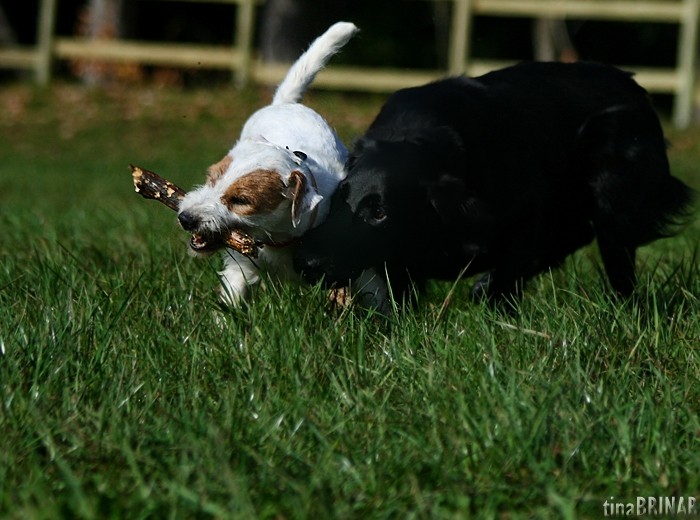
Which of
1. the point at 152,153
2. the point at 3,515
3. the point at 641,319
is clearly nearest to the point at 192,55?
the point at 152,153

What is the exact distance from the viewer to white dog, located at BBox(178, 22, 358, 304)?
3.55 m

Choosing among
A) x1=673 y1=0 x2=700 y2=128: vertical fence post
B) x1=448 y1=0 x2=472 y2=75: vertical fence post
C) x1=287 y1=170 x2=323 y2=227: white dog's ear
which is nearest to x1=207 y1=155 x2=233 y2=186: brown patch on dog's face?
x1=287 y1=170 x2=323 y2=227: white dog's ear

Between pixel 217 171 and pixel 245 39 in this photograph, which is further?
pixel 245 39

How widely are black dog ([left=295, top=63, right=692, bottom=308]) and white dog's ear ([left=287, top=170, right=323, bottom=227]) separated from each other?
119 millimetres

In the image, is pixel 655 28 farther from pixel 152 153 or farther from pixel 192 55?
pixel 152 153

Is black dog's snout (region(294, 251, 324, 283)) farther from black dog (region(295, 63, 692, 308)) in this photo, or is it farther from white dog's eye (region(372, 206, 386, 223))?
white dog's eye (region(372, 206, 386, 223))

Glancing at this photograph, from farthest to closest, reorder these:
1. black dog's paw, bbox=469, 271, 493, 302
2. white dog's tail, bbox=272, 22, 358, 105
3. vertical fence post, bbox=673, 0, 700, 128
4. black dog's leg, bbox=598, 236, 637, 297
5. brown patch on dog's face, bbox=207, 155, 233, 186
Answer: vertical fence post, bbox=673, 0, 700, 128
white dog's tail, bbox=272, 22, 358, 105
black dog's leg, bbox=598, 236, 637, 297
black dog's paw, bbox=469, 271, 493, 302
brown patch on dog's face, bbox=207, 155, 233, 186

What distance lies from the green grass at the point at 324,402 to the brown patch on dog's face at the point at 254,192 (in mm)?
292

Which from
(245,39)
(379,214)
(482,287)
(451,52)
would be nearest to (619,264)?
(482,287)

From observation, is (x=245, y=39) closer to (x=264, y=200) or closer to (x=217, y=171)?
(x=217, y=171)

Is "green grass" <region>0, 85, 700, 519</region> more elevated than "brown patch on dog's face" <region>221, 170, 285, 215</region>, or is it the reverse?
"brown patch on dog's face" <region>221, 170, 285, 215</region>

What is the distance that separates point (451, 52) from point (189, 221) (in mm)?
12358

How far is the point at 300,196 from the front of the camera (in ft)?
11.7

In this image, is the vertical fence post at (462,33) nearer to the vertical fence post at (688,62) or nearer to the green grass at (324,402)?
the vertical fence post at (688,62)
